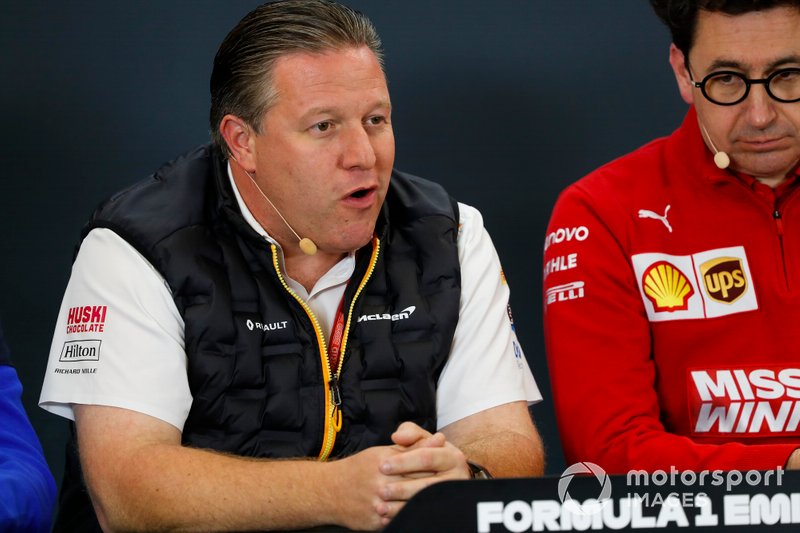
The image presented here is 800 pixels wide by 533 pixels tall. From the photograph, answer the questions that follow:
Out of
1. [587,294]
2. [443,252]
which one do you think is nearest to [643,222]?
[587,294]

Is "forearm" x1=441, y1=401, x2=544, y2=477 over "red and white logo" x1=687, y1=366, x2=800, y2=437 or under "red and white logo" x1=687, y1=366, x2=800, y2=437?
under

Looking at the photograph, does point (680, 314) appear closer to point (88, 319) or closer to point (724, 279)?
point (724, 279)

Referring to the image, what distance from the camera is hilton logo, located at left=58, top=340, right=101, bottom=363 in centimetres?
171

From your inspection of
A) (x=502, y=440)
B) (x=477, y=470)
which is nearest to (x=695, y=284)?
(x=502, y=440)

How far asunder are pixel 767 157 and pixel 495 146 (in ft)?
2.30

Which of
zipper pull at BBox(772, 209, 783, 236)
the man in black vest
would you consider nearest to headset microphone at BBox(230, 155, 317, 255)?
the man in black vest

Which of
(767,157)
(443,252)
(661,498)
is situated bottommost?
(661,498)

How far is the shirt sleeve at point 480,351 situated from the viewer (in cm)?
185

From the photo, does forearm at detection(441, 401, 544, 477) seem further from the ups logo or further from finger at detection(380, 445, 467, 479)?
the ups logo

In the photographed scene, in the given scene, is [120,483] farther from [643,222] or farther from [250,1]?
[250,1]

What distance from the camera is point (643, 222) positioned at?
1.95 m

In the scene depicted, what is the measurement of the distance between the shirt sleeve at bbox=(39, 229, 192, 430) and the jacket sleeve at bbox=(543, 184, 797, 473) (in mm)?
626

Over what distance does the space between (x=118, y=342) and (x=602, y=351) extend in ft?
2.52

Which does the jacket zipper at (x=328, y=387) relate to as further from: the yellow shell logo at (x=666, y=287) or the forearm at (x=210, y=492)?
the yellow shell logo at (x=666, y=287)
